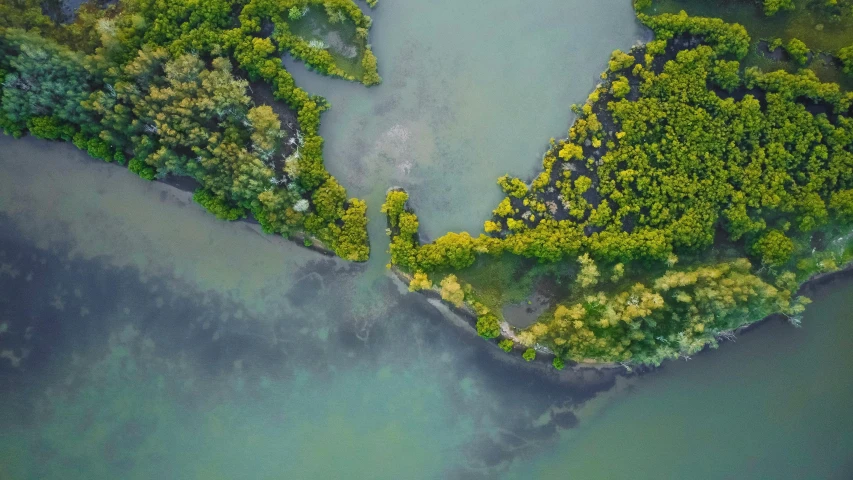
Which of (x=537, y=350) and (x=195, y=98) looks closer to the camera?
(x=195, y=98)

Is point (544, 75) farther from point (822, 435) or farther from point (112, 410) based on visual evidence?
point (112, 410)

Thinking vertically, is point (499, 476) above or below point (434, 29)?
below

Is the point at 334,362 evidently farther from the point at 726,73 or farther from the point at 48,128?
the point at 726,73

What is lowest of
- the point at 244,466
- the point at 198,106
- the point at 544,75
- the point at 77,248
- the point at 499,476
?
the point at 244,466

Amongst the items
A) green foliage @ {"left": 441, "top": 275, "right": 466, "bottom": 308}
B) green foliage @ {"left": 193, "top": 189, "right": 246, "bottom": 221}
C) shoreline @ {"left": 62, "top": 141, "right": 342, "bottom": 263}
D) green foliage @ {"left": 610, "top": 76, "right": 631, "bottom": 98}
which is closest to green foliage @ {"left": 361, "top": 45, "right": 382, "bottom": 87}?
shoreline @ {"left": 62, "top": 141, "right": 342, "bottom": 263}

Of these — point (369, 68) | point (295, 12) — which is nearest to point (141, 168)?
point (295, 12)

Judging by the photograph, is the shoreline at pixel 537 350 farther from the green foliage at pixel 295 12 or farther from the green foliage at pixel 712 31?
the green foliage at pixel 295 12

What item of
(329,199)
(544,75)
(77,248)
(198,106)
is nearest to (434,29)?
(544,75)
